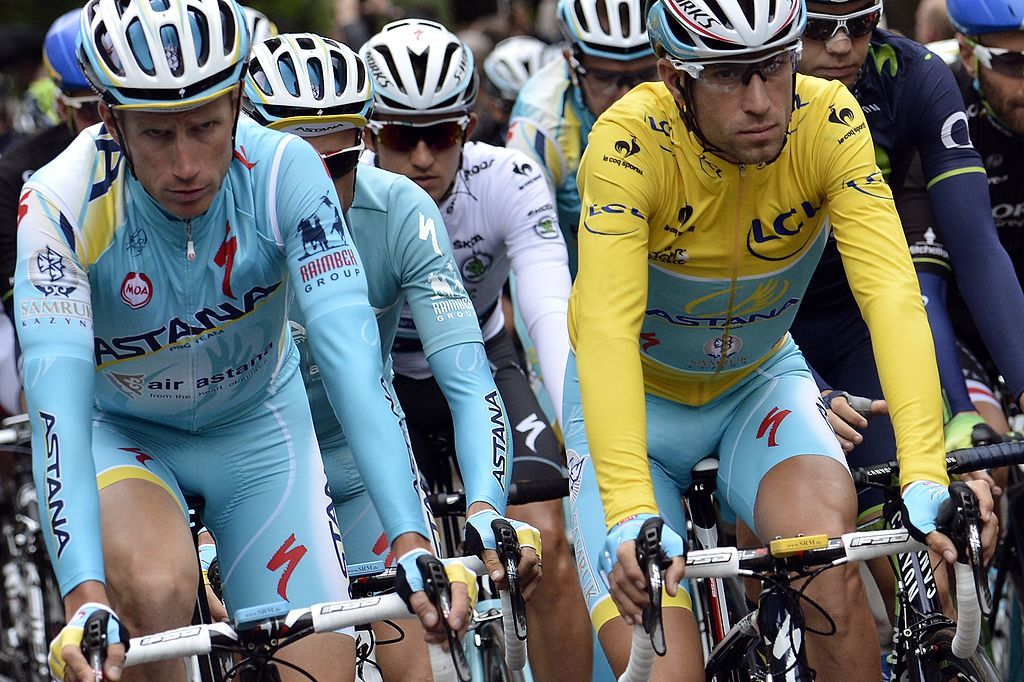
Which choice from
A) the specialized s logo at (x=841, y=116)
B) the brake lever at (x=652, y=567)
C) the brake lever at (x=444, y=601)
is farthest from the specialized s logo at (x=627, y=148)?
the brake lever at (x=444, y=601)

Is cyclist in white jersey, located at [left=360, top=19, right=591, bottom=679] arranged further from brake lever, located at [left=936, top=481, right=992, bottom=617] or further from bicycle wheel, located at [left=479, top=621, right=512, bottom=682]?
brake lever, located at [left=936, top=481, right=992, bottom=617]

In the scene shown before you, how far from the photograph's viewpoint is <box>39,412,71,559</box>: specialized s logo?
388 centimetres

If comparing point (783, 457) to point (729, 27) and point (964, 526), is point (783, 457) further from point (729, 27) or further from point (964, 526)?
point (729, 27)

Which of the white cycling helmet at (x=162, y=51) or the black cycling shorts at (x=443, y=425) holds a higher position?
the white cycling helmet at (x=162, y=51)

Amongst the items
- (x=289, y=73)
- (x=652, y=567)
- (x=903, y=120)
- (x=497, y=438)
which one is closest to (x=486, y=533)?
(x=497, y=438)

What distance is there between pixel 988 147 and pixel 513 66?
5554 mm

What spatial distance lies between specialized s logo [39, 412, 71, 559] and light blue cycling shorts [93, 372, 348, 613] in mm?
521

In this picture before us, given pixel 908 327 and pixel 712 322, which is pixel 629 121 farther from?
pixel 908 327

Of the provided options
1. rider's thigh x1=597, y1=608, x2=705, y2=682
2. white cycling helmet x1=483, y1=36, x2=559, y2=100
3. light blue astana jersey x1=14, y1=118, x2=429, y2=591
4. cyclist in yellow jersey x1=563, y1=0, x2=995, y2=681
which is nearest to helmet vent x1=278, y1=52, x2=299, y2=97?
light blue astana jersey x1=14, y1=118, x2=429, y2=591

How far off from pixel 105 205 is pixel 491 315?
9.17ft

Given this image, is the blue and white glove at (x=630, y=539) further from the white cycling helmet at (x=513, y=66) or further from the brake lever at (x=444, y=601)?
the white cycling helmet at (x=513, y=66)

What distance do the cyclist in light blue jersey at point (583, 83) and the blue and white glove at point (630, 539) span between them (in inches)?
138

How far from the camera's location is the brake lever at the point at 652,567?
3.83 metres

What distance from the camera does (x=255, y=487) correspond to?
Result: 479 centimetres
